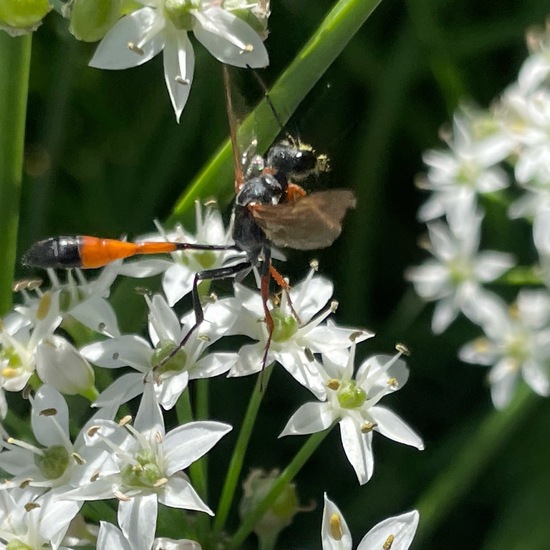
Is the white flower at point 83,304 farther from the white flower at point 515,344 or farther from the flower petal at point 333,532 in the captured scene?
the white flower at point 515,344

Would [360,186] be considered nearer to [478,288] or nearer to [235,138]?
[478,288]

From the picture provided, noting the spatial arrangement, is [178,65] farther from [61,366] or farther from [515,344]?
[515,344]

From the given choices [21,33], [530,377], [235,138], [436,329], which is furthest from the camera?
[436,329]

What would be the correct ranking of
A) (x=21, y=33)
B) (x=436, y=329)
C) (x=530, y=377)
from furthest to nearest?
(x=436, y=329), (x=530, y=377), (x=21, y=33)

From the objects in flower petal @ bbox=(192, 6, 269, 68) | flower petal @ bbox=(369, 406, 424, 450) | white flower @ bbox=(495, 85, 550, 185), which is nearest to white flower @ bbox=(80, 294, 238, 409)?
flower petal @ bbox=(369, 406, 424, 450)

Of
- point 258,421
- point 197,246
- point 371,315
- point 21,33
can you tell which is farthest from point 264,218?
point 371,315

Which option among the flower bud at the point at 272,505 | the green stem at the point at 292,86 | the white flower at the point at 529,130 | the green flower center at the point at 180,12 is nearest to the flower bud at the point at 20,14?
the green flower center at the point at 180,12
